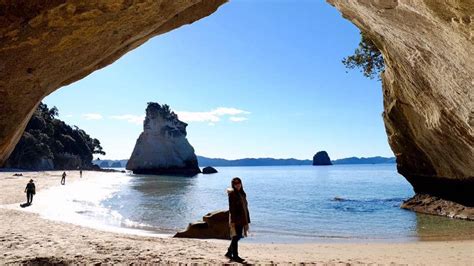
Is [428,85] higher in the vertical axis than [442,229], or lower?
higher

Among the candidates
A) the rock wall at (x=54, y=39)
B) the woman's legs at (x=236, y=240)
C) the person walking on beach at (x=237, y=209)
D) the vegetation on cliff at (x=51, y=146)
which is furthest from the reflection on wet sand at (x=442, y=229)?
the vegetation on cliff at (x=51, y=146)

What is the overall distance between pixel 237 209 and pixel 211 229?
250 inches

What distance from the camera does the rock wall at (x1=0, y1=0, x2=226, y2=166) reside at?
5.39m

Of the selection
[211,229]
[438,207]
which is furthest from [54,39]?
[438,207]

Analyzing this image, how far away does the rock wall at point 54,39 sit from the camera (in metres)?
5.39

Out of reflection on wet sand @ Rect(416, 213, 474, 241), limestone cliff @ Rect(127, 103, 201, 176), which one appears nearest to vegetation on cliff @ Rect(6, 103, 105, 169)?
limestone cliff @ Rect(127, 103, 201, 176)

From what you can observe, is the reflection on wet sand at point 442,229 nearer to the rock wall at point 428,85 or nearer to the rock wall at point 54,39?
the rock wall at point 428,85

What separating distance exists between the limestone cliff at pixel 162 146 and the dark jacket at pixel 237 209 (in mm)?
94254

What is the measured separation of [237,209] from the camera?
8.70m

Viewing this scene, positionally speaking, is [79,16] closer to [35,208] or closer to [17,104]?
[17,104]

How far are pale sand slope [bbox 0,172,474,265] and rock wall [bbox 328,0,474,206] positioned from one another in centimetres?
405

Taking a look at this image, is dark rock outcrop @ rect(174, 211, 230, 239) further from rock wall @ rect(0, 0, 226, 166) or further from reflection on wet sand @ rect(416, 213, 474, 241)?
rock wall @ rect(0, 0, 226, 166)

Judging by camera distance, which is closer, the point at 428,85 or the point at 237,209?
the point at 237,209

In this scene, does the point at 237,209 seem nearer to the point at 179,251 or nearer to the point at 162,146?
the point at 179,251
